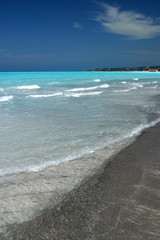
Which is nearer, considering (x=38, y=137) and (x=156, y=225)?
(x=156, y=225)

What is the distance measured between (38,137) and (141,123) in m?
5.83

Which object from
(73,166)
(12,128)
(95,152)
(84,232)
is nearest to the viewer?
(84,232)

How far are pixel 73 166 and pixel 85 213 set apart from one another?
2.27 meters

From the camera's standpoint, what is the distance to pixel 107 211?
4.11 m

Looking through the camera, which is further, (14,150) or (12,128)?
(12,128)

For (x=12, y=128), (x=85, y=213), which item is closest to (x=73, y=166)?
(x=85, y=213)

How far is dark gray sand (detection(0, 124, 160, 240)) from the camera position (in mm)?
3561

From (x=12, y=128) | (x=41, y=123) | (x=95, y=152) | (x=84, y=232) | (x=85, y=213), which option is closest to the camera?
(x=84, y=232)

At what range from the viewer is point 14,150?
7.71 meters

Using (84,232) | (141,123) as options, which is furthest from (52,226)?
(141,123)

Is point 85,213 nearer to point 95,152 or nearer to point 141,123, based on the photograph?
point 95,152

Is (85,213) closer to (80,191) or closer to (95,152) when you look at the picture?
(80,191)

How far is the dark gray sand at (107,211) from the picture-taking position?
3561 mm

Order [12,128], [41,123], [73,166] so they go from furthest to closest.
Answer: [41,123]
[12,128]
[73,166]
